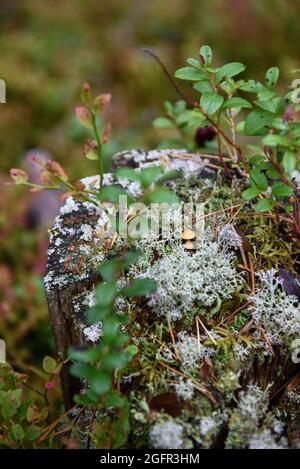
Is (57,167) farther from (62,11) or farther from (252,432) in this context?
(62,11)

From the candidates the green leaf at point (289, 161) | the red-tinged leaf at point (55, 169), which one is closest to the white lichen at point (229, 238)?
the green leaf at point (289, 161)

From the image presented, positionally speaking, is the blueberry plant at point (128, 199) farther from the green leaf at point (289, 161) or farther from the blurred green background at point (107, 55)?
the blurred green background at point (107, 55)

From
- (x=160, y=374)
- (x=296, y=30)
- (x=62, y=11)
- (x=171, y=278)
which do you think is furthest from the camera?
(x=62, y=11)

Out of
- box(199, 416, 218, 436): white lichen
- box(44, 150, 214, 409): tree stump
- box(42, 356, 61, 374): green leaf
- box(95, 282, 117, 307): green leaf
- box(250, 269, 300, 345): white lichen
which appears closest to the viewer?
box(95, 282, 117, 307): green leaf

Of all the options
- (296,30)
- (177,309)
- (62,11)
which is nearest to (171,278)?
(177,309)

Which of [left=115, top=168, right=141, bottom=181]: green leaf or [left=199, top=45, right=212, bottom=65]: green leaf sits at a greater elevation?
[left=199, top=45, right=212, bottom=65]: green leaf

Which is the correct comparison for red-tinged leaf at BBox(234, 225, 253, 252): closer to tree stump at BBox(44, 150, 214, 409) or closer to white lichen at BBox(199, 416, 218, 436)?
tree stump at BBox(44, 150, 214, 409)

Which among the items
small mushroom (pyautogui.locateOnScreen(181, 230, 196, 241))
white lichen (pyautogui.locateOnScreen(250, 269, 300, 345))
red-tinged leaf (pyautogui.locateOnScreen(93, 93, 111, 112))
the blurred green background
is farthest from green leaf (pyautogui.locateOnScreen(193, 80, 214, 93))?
the blurred green background
